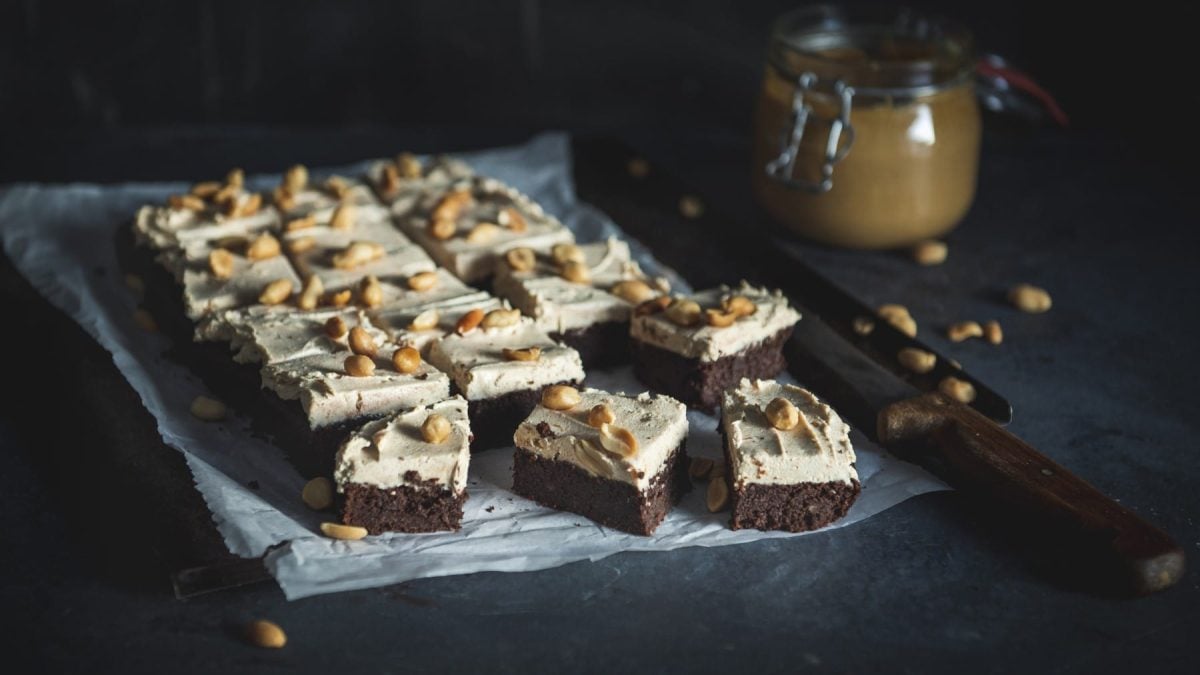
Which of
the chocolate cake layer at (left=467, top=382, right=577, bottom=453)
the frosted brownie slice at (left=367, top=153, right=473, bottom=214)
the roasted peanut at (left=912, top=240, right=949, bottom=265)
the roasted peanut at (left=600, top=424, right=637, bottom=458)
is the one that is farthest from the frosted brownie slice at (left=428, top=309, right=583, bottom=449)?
the roasted peanut at (left=912, top=240, right=949, bottom=265)

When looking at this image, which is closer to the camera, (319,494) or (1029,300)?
(319,494)

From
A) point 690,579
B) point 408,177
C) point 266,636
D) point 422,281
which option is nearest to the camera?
point 266,636

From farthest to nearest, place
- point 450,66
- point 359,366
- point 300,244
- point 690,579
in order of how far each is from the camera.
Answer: point 450,66 < point 300,244 < point 359,366 < point 690,579

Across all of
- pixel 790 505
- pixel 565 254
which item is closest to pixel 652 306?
pixel 565 254

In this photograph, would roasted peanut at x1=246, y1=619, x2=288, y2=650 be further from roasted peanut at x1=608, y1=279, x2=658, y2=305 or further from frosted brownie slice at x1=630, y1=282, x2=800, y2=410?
roasted peanut at x1=608, y1=279, x2=658, y2=305

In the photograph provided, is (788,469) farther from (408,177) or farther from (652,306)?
(408,177)

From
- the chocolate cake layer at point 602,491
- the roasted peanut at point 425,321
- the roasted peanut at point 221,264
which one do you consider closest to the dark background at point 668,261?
the chocolate cake layer at point 602,491

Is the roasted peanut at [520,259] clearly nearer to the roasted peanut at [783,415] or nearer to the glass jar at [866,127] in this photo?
the glass jar at [866,127]
